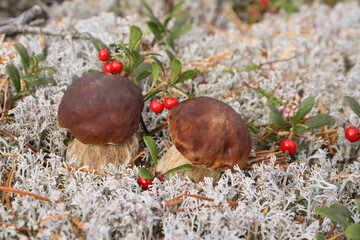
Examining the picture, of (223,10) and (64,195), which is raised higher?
Result: (223,10)

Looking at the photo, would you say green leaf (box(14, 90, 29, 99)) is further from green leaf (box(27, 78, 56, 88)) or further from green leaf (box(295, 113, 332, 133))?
green leaf (box(295, 113, 332, 133))

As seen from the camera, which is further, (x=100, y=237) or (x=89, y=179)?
(x=89, y=179)

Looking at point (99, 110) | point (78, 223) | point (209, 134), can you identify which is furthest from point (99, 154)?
point (209, 134)

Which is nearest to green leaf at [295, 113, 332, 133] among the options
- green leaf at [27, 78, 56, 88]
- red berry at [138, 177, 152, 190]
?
red berry at [138, 177, 152, 190]

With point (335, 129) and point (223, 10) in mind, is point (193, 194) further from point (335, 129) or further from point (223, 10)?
point (223, 10)

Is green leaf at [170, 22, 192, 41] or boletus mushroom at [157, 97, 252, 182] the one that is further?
green leaf at [170, 22, 192, 41]

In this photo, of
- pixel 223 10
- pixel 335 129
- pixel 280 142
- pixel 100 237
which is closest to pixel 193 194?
pixel 100 237

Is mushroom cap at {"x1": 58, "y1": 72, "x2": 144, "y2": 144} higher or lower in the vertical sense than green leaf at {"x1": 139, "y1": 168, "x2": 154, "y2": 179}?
higher
